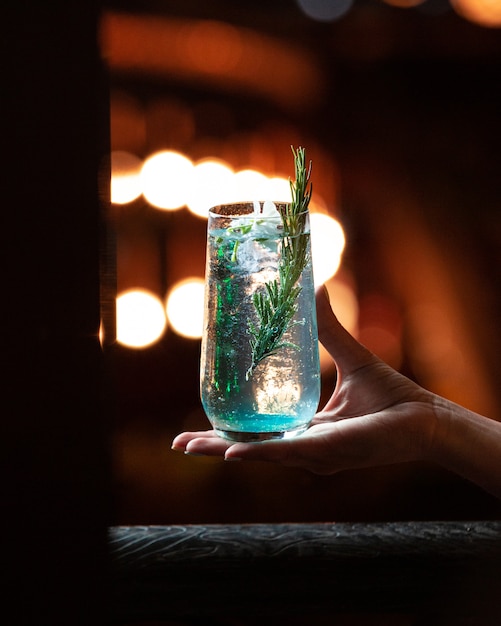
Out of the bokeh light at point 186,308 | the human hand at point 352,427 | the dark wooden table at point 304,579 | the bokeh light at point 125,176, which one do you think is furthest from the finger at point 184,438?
the bokeh light at point 125,176

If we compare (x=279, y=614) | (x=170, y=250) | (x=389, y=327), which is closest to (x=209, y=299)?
(x=279, y=614)

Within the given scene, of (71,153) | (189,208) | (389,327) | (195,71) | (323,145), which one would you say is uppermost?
(195,71)

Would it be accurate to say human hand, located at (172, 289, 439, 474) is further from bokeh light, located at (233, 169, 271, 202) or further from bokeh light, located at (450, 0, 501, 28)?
bokeh light, located at (450, 0, 501, 28)

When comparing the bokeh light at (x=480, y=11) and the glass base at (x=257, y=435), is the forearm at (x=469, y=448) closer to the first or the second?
the glass base at (x=257, y=435)

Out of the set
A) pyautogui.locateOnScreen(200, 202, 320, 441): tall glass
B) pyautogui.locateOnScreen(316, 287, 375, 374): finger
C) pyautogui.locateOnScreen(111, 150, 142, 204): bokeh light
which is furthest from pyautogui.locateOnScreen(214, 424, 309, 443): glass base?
pyautogui.locateOnScreen(111, 150, 142, 204): bokeh light

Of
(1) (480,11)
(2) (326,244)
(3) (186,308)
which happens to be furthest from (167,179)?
(1) (480,11)

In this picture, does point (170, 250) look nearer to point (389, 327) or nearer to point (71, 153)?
point (389, 327)

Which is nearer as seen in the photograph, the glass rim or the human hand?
the human hand
